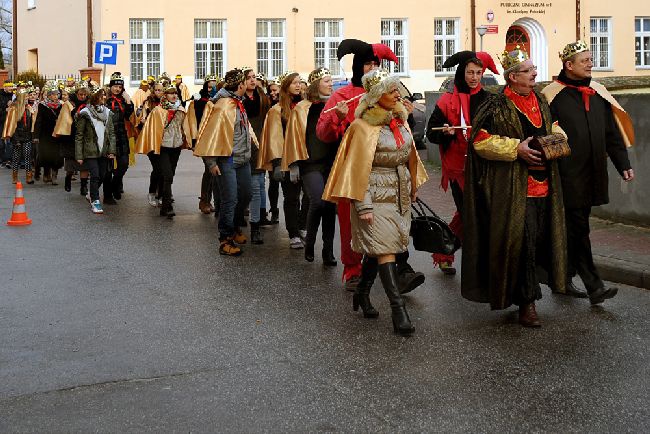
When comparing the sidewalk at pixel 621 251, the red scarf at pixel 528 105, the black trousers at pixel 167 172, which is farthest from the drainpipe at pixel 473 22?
the red scarf at pixel 528 105

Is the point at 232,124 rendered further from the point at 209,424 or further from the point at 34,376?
the point at 209,424

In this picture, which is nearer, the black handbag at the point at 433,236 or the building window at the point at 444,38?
the black handbag at the point at 433,236

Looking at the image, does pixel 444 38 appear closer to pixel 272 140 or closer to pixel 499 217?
pixel 272 140

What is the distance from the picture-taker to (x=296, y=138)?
9.75 meters

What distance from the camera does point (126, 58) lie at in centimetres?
3316

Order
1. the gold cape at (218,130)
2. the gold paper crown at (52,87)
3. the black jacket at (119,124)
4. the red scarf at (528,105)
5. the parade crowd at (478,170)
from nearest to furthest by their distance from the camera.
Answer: the parade crowd at (478,170) < the red scarf at (528,105) < the gold cape at (218,130) < the black jacket at (119,124) < the gold paper crown at (52,87)

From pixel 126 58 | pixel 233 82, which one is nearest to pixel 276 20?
pixel 126 58

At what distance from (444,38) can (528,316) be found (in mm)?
29481

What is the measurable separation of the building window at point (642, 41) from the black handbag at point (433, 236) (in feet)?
108

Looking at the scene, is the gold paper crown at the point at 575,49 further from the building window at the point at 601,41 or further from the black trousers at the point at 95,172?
the building window at the point at 601,41

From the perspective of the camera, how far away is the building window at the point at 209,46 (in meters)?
33.8

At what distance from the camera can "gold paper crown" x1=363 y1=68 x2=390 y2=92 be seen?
702 centimetres

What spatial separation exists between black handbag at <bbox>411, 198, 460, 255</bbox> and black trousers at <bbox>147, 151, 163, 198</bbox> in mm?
6951

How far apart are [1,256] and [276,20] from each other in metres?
24.6
